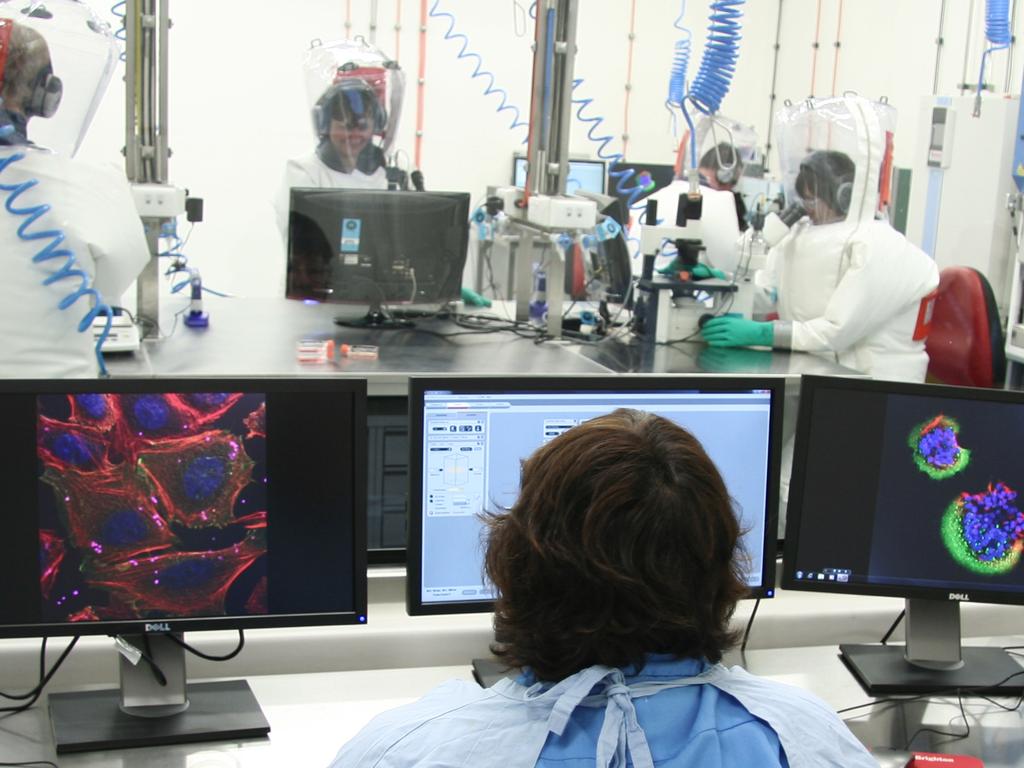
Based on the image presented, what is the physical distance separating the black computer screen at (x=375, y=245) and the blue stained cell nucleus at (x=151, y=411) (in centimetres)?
191

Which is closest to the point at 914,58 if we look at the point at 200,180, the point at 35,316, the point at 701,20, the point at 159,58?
the point at 701,20

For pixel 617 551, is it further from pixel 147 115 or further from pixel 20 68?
pixel 147 115

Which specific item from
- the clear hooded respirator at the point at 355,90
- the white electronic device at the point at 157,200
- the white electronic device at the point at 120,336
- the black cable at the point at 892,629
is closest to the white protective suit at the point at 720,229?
the clear hooded respirator at the point at 355,90

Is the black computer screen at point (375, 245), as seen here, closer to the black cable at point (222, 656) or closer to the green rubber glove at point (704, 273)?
the green rubber glove at point (704, 273)

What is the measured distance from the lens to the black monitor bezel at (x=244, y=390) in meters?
1.22

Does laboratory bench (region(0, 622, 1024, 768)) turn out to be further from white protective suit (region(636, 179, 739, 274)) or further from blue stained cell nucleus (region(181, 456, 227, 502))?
white protective suit (region(636, 179, 739, 274))

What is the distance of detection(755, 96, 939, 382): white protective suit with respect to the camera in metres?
3.21

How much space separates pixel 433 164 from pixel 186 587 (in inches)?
197

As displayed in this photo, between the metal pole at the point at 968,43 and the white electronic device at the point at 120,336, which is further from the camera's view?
the metal pole at the point at 968,43

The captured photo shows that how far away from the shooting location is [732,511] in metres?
0.87

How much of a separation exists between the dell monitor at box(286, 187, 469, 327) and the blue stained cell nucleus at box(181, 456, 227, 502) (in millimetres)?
1911

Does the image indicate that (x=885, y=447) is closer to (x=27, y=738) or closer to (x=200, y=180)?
(x=27, y=738)

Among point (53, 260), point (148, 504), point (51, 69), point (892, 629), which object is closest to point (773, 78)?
point (51, 69)

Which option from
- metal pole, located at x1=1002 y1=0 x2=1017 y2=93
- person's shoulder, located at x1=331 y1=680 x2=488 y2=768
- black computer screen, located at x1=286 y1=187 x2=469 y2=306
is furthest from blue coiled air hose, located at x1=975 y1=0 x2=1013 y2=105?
person's shoulder, located at x1=331 y1=680 x2=488 y2=768
